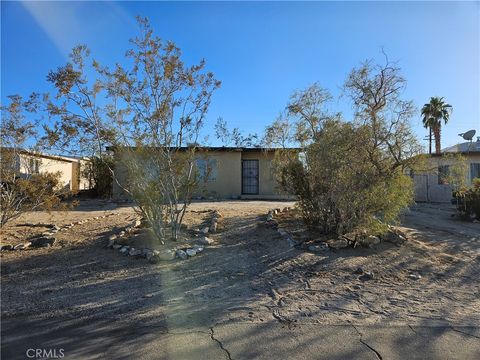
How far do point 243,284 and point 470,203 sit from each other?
12016 millimetres

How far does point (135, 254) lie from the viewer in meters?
7.29

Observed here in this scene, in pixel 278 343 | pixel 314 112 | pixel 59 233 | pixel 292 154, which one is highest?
pixel 314 112

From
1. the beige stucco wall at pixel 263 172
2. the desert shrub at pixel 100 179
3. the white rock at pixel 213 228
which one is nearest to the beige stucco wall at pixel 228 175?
the beige stucco wall at pixel 263 172

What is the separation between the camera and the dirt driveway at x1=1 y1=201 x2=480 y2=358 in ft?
14.0

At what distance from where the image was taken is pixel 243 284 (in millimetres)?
6074

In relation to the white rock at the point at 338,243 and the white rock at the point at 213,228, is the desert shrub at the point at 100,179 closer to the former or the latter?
the white rock at the point at 213,228

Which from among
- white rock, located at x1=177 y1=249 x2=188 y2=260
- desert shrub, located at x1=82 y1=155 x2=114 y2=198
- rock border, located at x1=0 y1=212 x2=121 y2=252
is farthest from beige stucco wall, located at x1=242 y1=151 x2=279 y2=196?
white rock, located at x1=177 y1=249 x2=188 y2=260

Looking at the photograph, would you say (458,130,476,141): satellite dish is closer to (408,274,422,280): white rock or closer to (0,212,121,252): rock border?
(408,274,422,280): white rock

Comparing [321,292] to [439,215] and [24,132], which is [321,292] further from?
[439,215]

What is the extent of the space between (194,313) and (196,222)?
538cm

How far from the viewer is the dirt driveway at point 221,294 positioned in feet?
14.0

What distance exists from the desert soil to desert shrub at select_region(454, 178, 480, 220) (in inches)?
244

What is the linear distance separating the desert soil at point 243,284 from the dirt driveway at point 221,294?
0.02 m

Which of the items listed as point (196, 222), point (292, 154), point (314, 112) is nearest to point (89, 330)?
point (196, 222)
